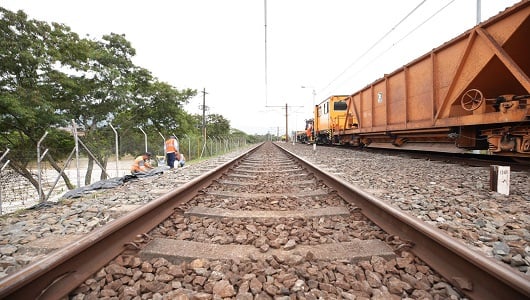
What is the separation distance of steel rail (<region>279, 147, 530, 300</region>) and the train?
4408 millimetres

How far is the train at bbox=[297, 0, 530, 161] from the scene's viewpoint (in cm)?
485

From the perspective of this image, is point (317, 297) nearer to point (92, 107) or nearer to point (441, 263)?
point (441, 263)

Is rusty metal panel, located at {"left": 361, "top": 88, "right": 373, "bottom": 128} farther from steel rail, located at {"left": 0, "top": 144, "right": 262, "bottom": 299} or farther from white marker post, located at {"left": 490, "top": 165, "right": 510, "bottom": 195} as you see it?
steel rail, located at {"left": 0, "top": 144, "right": 262, "bottom": 299}

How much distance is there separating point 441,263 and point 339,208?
4.19 feet

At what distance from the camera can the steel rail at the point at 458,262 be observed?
117cm

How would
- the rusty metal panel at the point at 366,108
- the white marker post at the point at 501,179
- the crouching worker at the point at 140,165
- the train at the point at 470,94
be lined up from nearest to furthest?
1. the white marker post at the point at 501,179
2. the train at the point at 470,94
3. the crouching worker at the point at 140,165
4. the rusty metal panel at the point at 366,108

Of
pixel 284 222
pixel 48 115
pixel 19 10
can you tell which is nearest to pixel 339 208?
pixel 284 222

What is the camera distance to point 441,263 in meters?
1.56

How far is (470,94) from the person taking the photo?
5984 millimetres

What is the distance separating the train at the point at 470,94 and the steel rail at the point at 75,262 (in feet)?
20.1

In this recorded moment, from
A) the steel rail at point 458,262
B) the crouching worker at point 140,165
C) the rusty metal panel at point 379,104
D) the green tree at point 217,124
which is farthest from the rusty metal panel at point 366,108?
the green tree at point 217,124

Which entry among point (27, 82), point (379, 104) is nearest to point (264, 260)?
point (379, 104)

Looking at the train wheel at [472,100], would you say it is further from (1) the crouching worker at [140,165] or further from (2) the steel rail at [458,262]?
(1) the crouching worker at [140,165]

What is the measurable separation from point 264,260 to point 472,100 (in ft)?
21.1
